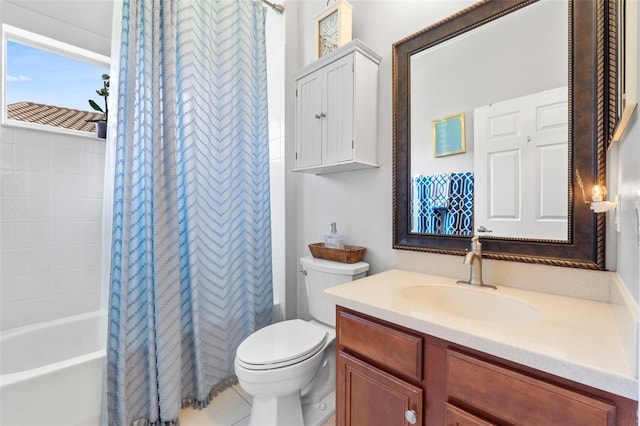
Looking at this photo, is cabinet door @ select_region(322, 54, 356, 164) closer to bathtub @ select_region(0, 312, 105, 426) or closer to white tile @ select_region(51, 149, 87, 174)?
bathtub @ select_region(0, 312, 105, 426)

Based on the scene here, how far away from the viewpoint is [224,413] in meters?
1.56

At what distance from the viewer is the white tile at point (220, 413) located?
149cm

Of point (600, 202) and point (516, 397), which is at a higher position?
point (600, 202)

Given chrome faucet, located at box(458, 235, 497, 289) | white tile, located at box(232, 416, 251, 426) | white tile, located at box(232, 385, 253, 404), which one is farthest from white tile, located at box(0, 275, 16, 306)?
chrome faucet, located at box(458, 235, 497, 289)

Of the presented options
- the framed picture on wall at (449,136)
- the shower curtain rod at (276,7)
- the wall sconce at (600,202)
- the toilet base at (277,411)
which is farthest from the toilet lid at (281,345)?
the shower curtain rod at (276,7)

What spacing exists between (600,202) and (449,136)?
1.98 ft

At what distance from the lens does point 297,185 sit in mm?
2039

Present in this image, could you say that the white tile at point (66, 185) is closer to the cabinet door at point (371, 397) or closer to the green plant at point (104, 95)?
the green plant at point (104, 95)

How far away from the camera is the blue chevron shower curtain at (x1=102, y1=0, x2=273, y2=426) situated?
4.46ft

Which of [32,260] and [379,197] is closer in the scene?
[379,197]

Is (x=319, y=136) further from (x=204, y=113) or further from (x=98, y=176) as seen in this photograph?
(x=98, y=176)

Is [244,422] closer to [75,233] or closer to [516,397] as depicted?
[516,397]

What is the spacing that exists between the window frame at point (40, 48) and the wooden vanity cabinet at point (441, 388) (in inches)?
85.5

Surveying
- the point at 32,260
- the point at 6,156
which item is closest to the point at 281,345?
the point at 32,260
